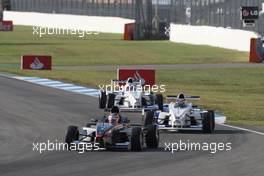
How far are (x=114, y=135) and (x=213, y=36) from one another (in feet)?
148

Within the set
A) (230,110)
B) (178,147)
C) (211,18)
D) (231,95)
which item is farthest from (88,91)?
(211,18)

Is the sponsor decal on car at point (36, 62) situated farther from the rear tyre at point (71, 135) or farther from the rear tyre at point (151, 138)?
the rear tyre at point (71, 135)

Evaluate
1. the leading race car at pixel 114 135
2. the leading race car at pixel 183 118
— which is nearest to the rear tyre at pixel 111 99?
the leading race car at pixel 183 118

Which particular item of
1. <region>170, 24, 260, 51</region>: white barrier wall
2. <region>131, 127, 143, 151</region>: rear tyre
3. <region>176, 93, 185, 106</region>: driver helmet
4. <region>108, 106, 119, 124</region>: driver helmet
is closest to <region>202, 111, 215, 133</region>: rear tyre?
<region>176, 93, 185, 106</region>: driver helmet

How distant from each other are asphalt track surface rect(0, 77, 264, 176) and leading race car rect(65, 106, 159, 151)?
0.89 ft

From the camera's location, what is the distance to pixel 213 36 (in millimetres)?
61188

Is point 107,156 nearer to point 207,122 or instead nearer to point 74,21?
point 207,122

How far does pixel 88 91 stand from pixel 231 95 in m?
4.80

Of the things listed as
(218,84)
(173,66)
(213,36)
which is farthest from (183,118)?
(213,36)

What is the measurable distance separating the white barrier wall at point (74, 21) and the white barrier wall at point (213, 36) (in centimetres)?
1540

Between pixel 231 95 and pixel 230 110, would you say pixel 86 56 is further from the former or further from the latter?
pixel 230 110

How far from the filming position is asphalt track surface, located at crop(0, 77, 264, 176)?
1392 cm

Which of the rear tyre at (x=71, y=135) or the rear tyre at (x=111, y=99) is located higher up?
the rear tyre at (x=71, y=135)

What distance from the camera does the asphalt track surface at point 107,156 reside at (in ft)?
45.7
